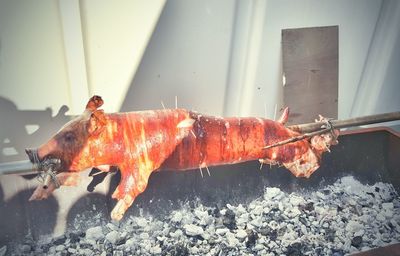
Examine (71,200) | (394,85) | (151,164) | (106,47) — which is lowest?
(71,200)

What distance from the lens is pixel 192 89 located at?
3.48 metres

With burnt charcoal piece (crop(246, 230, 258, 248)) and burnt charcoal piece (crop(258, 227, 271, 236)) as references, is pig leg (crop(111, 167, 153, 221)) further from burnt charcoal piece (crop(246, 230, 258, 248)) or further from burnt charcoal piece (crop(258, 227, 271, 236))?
burnt charcoal piece (crop(258, 227, 271, 236))

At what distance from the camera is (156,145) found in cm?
232

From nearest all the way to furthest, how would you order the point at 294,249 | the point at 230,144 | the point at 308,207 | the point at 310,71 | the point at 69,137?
the point at 69,137 < the point at 230,144 < the point at 294,249 < the point at 308,207 < the point at 310,71

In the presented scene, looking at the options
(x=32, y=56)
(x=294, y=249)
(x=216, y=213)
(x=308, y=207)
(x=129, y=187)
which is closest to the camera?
(x=129, y=187)

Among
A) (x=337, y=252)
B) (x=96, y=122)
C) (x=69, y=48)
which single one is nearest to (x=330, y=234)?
(x=337, y=252)

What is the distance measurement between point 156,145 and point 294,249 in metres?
1.44

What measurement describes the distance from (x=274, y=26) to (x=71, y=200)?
2.63 meters

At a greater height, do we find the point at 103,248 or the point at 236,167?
the point at 236,167

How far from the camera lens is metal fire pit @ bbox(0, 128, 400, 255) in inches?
103

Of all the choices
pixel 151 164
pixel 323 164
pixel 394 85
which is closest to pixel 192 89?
pixel 151 164

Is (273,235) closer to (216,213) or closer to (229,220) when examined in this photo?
(229,220)

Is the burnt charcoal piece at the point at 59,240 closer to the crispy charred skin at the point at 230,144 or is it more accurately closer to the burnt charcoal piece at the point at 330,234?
the crispy charred skin at the point at 230,144

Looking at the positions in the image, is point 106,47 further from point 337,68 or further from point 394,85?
point 394,85
